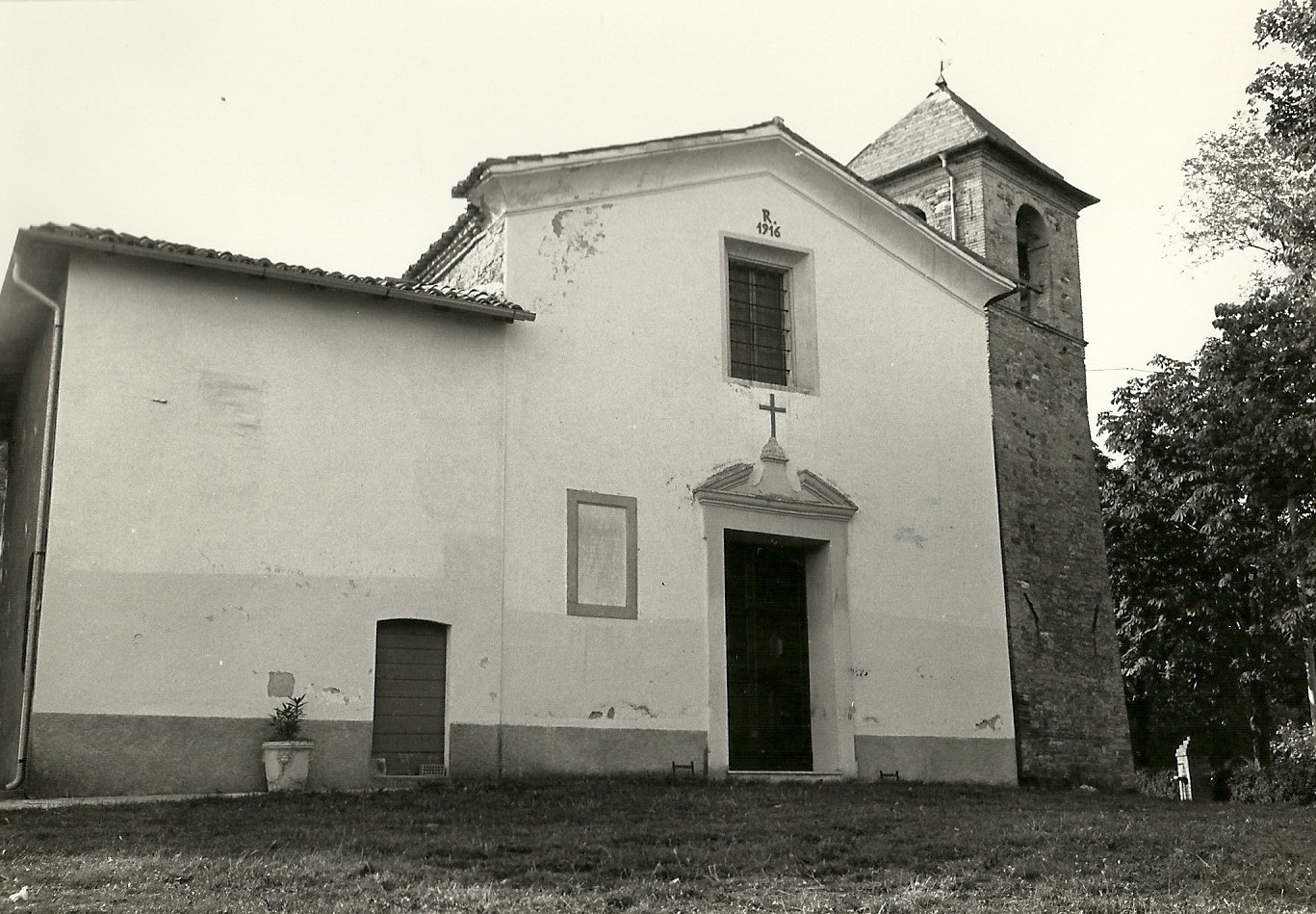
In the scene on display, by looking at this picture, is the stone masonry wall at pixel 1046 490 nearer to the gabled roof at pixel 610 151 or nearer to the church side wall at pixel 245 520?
the gabled roof at pixel 610 151

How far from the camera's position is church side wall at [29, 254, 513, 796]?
11594 millimetres

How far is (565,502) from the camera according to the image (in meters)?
14.0

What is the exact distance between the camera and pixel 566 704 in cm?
1341

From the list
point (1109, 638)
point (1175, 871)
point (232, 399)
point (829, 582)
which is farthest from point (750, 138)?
point (1175, 871)

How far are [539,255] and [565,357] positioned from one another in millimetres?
1131

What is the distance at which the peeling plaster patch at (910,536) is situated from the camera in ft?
52.6

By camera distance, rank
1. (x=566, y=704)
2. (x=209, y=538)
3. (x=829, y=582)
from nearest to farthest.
Result: (x=209, y=538) → (x=566, y=704) → (x=829, y=582)

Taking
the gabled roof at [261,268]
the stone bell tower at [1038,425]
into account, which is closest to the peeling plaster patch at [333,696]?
the gabled roof at [261,268]

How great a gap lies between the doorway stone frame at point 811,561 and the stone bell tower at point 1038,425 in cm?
276

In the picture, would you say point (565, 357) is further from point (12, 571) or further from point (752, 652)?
point (12, 571)

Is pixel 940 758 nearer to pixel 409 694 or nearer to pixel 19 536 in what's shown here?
pixel 409 694

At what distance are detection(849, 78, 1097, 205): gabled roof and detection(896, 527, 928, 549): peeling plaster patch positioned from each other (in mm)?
6120

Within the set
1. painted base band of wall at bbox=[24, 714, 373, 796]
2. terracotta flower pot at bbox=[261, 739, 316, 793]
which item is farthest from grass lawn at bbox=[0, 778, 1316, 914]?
painted base band of wall at bbox=[24, 714, 373, 796]

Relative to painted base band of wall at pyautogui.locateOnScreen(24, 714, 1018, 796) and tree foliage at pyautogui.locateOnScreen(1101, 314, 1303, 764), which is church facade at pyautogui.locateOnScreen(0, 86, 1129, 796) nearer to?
A: painted base band of wall at pyautogui.locateOnScreen(24, 714, 1018, 796)
